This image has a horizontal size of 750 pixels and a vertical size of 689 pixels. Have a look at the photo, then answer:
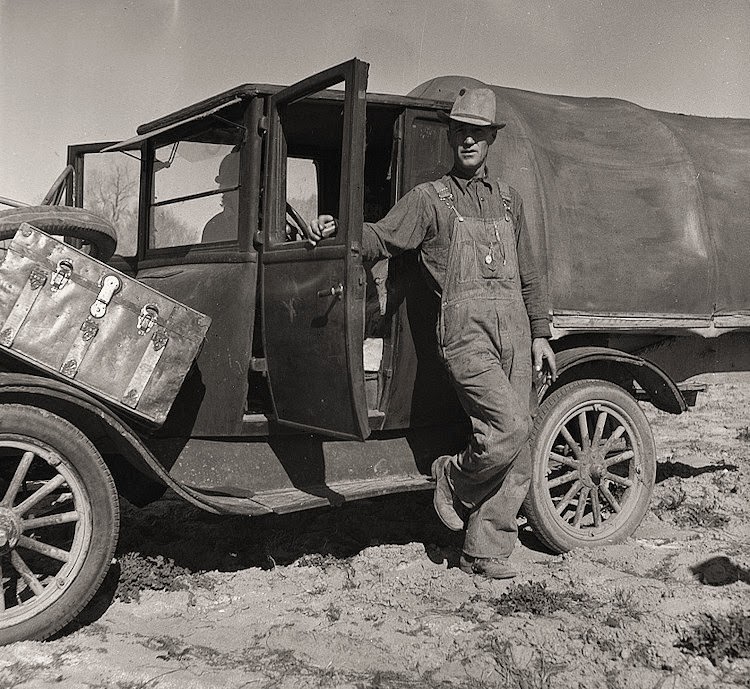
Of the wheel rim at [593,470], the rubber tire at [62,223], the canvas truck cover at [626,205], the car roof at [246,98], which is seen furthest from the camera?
the wheel rim at [593,470]

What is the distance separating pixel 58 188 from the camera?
16.3 ft

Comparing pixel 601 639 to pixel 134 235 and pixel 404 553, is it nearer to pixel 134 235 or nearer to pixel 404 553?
pixel 404 553

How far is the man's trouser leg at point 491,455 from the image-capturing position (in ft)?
12.6

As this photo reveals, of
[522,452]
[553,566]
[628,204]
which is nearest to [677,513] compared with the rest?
[553,566]

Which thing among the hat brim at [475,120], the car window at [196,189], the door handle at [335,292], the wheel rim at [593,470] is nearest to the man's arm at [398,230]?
the door handle at [335,292]

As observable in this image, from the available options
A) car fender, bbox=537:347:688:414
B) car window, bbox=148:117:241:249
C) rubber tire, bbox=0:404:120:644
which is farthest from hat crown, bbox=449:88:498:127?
rubber tire, bbox=0:404:120:644

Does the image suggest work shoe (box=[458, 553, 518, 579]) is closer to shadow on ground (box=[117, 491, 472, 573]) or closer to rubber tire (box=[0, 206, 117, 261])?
shadow on ground (box=[117, 491, 472, 573])

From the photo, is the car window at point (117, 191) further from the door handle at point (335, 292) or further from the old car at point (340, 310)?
the door handle at point (335, 292)

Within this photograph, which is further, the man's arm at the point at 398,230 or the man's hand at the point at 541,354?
the man's hand at the point at 541,354

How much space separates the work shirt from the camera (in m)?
3.76

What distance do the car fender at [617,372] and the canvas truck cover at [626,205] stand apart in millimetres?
221

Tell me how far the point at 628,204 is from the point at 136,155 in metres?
2.64

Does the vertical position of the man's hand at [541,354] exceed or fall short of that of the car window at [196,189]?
it falls short

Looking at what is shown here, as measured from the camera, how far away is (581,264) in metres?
4.35
